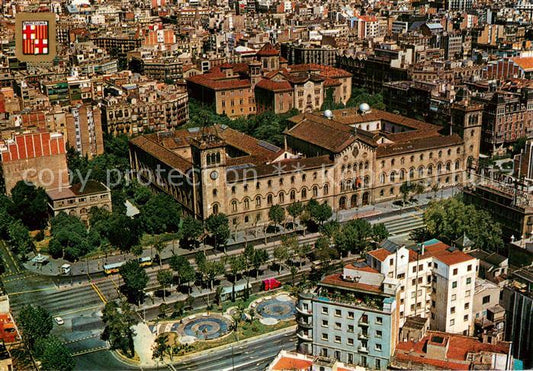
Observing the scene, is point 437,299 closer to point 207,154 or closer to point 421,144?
point 207,154

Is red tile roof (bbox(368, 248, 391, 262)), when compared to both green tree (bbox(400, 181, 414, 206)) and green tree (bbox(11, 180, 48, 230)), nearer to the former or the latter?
green tree (bbox(400, 181, 414, 206))

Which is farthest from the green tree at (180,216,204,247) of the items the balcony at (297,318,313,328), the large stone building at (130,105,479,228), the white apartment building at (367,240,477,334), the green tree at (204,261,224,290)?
the balcony at (297,318,313,328)

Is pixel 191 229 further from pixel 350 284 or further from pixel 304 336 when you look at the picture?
pixel 350 284

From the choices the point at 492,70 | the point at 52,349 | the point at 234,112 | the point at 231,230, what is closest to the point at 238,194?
the point at 231,230

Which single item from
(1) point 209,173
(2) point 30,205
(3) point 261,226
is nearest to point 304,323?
(1) point 209,173

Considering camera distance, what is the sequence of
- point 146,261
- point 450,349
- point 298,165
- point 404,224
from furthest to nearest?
point 298,165, point 404,224, point 146,261, point 450,349

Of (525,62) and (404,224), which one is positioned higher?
(525,62)

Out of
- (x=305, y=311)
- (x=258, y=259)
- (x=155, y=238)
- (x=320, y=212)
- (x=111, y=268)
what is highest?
(x=305, y=311)

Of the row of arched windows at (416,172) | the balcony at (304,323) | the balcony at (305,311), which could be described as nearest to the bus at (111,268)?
the balcony at (304,323)
